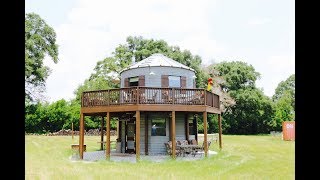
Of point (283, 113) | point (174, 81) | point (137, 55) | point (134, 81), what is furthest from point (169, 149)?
point (283, 113)

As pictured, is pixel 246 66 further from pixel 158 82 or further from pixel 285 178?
pixel 285 178

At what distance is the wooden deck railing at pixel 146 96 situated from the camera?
1567 centimetres

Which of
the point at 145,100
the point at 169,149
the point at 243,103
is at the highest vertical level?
the point at 243,103

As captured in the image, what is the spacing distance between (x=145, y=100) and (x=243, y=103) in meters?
29.7

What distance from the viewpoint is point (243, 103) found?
4328 centimetres

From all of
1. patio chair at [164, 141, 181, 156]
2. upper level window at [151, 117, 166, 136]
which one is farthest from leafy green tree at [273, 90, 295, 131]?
patio chair at [164, 141, 181, 156]

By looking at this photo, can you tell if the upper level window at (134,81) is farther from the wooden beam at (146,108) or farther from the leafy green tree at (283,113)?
the leafy green tree at (283,113)

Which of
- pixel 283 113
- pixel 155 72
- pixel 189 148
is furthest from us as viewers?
pixel 283 113

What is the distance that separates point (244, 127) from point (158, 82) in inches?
1084

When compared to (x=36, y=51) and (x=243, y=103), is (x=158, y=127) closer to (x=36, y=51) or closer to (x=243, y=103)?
(x=36, y=51)

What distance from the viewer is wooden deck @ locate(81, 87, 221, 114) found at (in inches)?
614

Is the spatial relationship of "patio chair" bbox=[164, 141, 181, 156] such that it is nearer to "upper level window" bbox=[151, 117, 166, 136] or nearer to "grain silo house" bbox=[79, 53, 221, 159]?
"grain silo house" bbox=[79, 53, 221, 159]

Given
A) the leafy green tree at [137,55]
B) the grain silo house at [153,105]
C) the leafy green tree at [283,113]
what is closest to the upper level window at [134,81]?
the grain silo house at [153,105]
